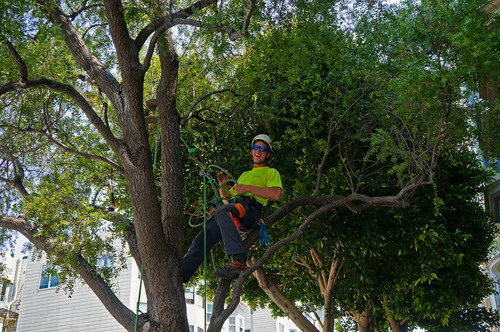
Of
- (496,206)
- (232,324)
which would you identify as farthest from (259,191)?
(232,324)

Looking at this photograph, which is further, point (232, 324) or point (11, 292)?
point (232, 324)

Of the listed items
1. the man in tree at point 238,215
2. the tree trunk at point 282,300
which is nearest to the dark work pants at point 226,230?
the man in tree at point 238,215

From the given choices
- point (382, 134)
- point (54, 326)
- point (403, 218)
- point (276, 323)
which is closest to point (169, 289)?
point (382, 134)

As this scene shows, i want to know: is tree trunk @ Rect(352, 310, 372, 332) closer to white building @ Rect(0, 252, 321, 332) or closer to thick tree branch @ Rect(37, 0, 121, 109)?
thick tree branch @ Rect(37, 0, 121, 109)

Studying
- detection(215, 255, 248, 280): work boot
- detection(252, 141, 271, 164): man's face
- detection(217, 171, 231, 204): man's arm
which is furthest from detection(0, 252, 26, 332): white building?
detection(215, 255, 248, 280): work boot

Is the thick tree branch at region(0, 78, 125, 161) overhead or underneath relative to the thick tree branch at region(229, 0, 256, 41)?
underneath

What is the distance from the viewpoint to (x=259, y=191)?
623 centimetres

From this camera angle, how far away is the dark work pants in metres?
5.86

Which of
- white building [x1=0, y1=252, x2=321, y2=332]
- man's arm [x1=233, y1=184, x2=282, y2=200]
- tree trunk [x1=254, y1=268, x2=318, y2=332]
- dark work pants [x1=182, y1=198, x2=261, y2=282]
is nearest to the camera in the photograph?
dark work pants [x1=182, y1=198, x2=261, y2=282]

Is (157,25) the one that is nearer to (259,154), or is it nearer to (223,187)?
(259,154)

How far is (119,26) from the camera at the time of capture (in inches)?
242

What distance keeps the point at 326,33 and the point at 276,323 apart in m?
38.6

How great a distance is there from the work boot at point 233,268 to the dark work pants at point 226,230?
3.8 inches

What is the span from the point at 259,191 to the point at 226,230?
2.13 feet
